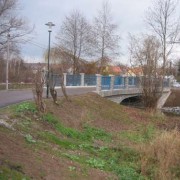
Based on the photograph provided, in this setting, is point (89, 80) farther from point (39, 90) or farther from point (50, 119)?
point (50, 119)

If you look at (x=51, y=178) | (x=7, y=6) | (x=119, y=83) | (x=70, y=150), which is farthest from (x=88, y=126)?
(x=7, y=6)

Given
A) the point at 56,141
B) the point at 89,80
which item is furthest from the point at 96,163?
the point at 89,80

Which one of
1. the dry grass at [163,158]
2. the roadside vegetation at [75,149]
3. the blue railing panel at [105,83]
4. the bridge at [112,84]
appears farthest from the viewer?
the blue railing panel at [105,83]

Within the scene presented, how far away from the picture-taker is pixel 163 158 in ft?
37.1

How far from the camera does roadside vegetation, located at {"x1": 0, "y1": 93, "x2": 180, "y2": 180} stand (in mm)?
8680

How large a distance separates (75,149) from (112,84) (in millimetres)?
21890

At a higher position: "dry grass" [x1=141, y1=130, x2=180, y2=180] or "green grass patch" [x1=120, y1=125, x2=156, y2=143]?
"dry grass" [x1=141, y1=130, x2=180, y2=180]

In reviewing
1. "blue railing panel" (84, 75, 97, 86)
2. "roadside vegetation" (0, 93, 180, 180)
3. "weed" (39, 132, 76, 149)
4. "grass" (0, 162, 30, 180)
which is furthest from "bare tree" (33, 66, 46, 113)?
"blue railing panel" (84, 75, 97, 86)

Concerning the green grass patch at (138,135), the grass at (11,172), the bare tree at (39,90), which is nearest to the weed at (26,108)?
the bare tree at (39,90)

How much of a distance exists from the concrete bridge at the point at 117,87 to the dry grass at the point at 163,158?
18.0 metres

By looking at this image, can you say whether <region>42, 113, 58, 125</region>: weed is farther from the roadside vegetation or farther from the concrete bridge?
the concrete bridge

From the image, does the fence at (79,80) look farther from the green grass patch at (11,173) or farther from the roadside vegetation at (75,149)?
the green grass patch at (11,173)

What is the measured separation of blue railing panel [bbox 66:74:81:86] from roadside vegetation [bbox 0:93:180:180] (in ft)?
63.3

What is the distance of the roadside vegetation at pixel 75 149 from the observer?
8680 mm
